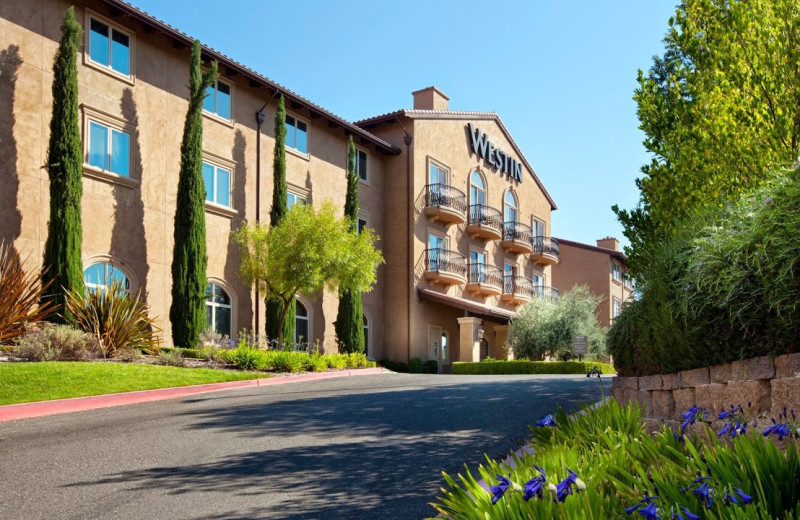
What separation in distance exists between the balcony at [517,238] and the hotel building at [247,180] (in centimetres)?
11

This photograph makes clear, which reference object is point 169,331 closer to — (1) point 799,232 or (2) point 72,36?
(2) point 72,36

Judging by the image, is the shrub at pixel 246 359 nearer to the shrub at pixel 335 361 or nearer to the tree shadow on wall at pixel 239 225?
the shrub at pixel 335 361

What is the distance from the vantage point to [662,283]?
833cm

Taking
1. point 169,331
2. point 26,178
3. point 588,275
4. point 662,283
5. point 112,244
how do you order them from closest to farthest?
point 662,283
point 26,178
point 112,244
point 169,331
point 588,275

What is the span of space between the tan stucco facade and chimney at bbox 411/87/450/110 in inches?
803

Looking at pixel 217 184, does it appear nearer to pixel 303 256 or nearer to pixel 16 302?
pixel 303 256

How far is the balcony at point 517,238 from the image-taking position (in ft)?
137

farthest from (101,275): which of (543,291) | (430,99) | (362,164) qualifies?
(543,291)

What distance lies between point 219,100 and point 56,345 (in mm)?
12221

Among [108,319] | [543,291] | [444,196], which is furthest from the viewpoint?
[543,291]

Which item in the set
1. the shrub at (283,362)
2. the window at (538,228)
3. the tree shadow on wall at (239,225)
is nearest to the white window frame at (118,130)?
the tree shadow on wall at (239,225)

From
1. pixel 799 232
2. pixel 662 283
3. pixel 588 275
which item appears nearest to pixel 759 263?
pixel 799 232

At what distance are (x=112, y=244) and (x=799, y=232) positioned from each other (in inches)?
741

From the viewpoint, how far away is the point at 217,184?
25188 mm
